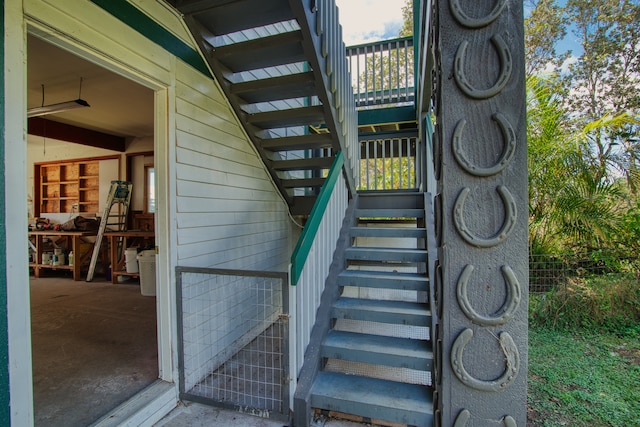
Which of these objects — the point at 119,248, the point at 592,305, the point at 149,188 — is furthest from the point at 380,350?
the point at 149,188

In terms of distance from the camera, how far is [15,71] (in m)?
1.44

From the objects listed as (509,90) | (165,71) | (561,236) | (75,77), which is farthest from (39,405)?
(561,236)

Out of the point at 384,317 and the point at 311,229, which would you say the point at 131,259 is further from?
the point at 384,317

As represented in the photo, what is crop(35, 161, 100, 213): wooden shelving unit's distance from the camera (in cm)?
702

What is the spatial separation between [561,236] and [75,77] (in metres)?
6.30

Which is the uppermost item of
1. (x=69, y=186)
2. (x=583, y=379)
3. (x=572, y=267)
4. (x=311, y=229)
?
(x=69, y=186)

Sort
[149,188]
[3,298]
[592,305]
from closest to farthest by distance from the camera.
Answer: [3,298] < [592,305] < [149,188]

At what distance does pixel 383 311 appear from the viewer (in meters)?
2.63

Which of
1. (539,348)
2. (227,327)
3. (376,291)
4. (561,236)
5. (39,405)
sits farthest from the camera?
(376,291)

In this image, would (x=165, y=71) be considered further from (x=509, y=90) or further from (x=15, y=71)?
(x=509, y=90)

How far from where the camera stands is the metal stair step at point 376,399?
2.04 m

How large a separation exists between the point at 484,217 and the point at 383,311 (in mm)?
1997

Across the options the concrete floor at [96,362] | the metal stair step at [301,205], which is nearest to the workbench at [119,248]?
the concrete floor at [96,362]

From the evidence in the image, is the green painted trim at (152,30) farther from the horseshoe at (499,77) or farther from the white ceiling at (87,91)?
the horseshoe at (499,77)
